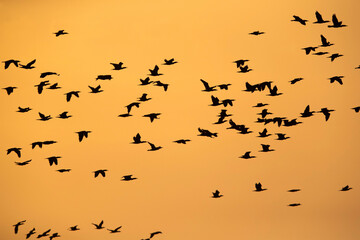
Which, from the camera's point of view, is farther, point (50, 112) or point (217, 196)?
point (50, 112)

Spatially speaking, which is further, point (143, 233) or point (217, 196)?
point (143, 233)

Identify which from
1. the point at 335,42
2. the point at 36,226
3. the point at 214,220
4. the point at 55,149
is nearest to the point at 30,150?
the point at 55,149

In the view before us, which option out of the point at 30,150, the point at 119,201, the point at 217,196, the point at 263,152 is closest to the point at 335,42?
the point at 263,152

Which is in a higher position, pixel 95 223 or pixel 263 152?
pixel 263 152

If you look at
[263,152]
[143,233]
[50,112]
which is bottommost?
[143,233]

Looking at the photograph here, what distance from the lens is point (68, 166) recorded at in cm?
1182

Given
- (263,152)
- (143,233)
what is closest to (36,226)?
(143,233)

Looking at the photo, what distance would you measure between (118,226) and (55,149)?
5.49 ft

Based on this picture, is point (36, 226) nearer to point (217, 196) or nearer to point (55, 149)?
point (55, 149)

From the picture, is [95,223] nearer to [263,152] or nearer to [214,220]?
[214,220]

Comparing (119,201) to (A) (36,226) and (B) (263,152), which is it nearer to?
(A) (36,226)

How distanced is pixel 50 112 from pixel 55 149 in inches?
24.8

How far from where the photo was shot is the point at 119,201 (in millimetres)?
11867

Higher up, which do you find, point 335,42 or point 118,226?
point 335,42
